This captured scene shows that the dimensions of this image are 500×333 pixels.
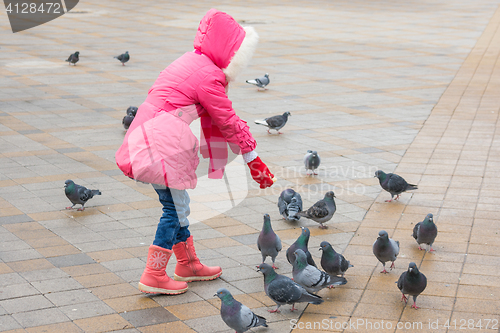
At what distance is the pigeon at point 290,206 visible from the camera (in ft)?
20.5

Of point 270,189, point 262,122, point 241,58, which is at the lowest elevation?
point 270,189

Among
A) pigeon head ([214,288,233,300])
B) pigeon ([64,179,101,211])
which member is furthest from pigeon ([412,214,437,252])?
pigeon ([64,179,101,211])

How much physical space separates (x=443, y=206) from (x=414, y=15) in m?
21.9

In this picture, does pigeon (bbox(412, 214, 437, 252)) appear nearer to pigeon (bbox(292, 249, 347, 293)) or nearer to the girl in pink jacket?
pigeon (bbox(292, 249, 347, 293))

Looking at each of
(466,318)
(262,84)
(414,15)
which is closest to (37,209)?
(466,318)

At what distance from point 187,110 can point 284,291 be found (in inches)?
63.1

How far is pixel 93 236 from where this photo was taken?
19.3 feet

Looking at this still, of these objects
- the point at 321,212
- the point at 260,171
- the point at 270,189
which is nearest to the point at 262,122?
the point at 270,189

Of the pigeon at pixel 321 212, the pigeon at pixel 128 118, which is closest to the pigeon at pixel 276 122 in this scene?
the pigeon at pixel 128 118

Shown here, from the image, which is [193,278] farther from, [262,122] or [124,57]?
[124,57]

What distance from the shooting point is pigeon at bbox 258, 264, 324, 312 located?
4.32 m

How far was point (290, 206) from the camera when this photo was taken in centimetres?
628

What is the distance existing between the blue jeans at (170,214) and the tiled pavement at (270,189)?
0.56m

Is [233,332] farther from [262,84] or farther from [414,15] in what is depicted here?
Answer: [414,15]
